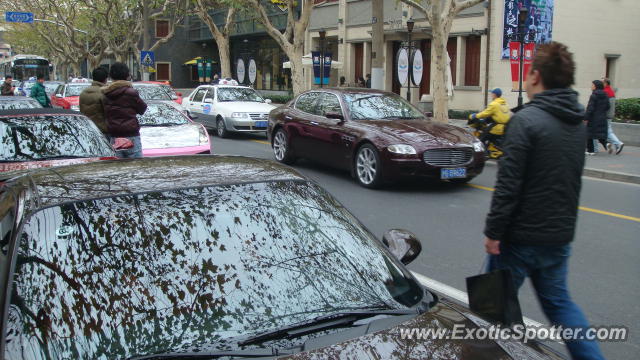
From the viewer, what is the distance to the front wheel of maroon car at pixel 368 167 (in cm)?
1067

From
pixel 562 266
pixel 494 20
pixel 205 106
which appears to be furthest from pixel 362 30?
pixel 562 266

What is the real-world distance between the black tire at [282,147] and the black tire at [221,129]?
6585 millimetres

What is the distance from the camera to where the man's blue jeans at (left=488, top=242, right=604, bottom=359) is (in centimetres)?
362

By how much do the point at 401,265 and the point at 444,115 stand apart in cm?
1704

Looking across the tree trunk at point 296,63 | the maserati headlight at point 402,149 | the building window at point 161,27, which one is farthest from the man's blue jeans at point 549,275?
the building window at point 161,27

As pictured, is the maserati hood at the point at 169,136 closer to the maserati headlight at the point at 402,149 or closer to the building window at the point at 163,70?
the maserati headlight at the point at 402,149

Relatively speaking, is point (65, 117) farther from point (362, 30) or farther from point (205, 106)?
point (362, 30)

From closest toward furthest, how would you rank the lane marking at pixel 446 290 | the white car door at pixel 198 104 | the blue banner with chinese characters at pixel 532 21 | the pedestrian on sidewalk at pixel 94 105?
the lane marking at pixel 446 290
the pedestrian on sidewalk at pixel 94 105
the white car door at pixel 198 104
the blue banner with chinese characters at pixel 532 21

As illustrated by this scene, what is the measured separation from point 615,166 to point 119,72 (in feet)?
32.0

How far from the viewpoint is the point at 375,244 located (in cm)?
329

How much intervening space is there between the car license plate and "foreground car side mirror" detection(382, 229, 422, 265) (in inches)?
268

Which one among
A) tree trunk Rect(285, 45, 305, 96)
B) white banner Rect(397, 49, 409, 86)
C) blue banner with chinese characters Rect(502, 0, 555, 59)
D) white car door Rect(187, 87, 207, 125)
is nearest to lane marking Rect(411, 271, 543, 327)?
white car door Rect(187, 87, 207, 125)

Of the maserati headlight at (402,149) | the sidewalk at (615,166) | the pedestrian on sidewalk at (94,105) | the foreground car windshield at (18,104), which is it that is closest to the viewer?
the pedestrian on sidewalk at (94,105)

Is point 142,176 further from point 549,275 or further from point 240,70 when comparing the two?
point 240,70
